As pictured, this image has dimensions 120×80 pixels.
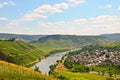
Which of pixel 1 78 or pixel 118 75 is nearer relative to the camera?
pixel 1 78

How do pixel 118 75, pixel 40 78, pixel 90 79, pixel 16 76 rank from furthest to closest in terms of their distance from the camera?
1. pixel 118 75
2. pixel 90 79
3. pixel 40 78
4. pixel 16 76

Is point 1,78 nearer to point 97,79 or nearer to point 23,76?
point 23,76

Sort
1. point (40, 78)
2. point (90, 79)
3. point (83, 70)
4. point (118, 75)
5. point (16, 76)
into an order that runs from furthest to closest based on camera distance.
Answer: point (83, 70), point (118, 75), point (90, 79), point (40, 78), point (16, 76)

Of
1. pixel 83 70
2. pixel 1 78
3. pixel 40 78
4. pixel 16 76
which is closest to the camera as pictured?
pixel 1 78

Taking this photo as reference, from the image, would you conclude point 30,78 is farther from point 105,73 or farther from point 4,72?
point 105,73

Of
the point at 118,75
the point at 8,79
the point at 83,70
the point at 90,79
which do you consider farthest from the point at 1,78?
the point at 83,70

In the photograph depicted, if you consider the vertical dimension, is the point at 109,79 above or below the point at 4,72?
below

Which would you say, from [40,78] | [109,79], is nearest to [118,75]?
[109,79]

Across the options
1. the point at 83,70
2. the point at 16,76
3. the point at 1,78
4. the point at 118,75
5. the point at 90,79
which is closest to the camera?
the point at 1,78

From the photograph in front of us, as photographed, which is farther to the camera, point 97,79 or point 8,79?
point 97,79
